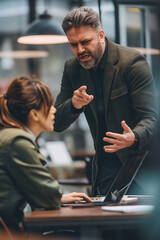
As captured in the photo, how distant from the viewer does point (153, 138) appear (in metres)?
2.54

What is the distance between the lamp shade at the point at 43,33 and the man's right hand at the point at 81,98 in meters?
2.68

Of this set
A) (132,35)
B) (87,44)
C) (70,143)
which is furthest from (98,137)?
(70,143)

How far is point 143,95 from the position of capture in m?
2.56

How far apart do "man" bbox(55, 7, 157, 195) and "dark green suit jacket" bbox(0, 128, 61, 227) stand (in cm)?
58

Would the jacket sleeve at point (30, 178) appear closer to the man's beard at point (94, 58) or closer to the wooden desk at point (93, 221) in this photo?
the wooden desk at point (93, 221)

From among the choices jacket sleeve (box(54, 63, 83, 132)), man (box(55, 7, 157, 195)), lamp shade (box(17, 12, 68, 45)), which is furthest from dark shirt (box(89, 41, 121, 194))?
lamp shade (box(17, 12, 68, 45))

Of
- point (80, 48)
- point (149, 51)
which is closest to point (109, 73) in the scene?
point (80, 48)

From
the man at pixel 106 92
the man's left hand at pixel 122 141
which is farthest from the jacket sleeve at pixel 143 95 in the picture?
the man's left hand at pixel 122 141

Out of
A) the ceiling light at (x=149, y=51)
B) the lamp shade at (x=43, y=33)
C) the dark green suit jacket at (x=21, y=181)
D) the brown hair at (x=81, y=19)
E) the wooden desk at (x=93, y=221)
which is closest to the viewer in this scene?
the wooden desk at (x=93, y=221)

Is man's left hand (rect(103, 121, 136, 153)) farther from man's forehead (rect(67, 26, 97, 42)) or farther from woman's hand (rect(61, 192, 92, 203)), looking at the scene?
man's forehead (rect(67, 26, 97, 42))

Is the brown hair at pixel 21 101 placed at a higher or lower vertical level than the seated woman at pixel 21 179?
higher

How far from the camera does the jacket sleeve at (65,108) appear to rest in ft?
8.67

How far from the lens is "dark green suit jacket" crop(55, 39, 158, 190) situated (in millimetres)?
2566

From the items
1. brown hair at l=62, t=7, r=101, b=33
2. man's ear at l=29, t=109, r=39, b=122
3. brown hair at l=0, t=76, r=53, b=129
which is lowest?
man's ear at l=29, t=109, r=39, b=122
